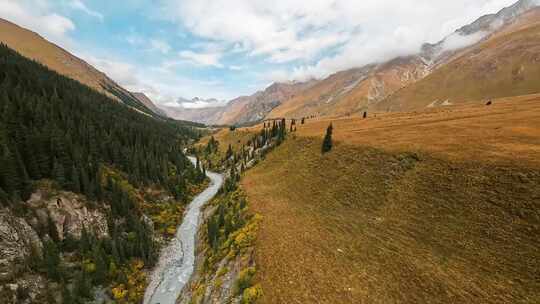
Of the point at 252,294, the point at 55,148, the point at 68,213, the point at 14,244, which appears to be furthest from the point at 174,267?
the point at 55,148

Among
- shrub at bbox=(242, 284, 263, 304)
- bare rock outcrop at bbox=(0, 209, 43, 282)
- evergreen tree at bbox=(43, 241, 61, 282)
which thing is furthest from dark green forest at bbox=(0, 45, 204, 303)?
shrub at bbox=(242, 284, 263, 304)

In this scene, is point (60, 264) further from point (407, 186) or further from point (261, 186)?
point (407, 186)

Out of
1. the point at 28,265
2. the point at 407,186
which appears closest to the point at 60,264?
the point at 28,265

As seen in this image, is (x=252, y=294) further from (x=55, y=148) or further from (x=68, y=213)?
(x=55, y=148)

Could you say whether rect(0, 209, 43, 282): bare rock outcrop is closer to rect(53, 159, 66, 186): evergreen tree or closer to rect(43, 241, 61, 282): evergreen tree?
rect(43, 241, 61, 282): evergreen tree

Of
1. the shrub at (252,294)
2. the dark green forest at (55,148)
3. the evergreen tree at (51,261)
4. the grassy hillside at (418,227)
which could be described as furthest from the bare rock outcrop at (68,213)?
the shrub at (252,294)

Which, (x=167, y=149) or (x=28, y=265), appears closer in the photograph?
(x=28, y=265)

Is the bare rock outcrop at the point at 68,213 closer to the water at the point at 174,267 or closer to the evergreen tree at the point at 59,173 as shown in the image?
the evergreen tree at the point at 59,173
